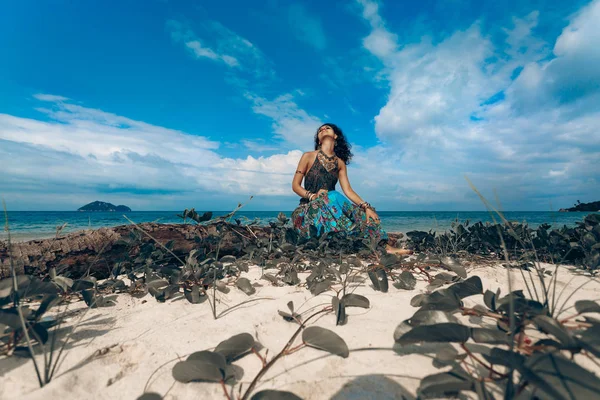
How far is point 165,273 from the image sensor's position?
200cm

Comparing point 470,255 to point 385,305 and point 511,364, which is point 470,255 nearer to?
point 385,305

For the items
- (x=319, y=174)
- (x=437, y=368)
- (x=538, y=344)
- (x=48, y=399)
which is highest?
(x=319, y=174)

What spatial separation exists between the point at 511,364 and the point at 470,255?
254cm

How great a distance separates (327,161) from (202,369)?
403 centimetres

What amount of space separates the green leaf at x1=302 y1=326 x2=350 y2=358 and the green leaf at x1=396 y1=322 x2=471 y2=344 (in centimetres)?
27

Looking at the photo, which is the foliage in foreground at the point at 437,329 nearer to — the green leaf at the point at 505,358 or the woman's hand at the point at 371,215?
the green leaf at the point at 505,358

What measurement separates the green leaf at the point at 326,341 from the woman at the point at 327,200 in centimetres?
202

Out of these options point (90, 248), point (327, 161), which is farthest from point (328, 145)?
point (90, 248)

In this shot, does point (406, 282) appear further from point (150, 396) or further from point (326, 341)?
point (150, 396)

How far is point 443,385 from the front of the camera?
737 millimetres

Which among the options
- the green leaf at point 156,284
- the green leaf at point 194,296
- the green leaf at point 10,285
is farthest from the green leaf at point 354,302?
the green leaf at point 10,285

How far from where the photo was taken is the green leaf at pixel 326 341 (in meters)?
1.02

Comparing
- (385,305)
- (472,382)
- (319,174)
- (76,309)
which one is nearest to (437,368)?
(472,382)

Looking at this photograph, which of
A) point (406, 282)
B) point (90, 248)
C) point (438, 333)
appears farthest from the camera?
point (90, 248)
